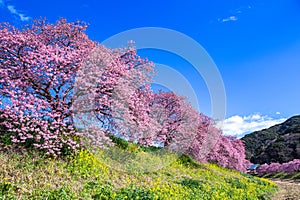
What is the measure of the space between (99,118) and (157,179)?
3469mm

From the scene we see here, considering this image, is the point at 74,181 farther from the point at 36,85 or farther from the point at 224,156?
the point at 224,156

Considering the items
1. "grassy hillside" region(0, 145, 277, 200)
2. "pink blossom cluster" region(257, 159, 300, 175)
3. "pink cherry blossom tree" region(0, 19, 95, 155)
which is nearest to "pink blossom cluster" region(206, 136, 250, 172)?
"grassy hillside" region(0, 145, 277, 200)

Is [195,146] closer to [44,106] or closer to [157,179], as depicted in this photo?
[157,179]

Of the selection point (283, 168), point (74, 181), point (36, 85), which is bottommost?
point (74, 181)

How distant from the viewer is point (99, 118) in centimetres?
1003

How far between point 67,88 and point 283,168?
45109 mm

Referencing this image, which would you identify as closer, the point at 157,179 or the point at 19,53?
the point at 19,53

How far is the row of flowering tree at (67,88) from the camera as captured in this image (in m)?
8.45

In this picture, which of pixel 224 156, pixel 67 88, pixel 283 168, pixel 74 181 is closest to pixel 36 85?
pixel 67 88

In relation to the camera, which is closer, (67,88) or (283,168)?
(67,88)

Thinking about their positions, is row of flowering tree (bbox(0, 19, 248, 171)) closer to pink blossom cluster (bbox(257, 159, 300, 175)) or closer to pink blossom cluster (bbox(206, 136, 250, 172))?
pink blossom cluster (bbox(206, 136, 250, 172))

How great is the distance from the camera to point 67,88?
921 centimetres

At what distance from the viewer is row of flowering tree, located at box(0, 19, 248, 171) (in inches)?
333

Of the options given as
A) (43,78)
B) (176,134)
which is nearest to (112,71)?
(43,78)
